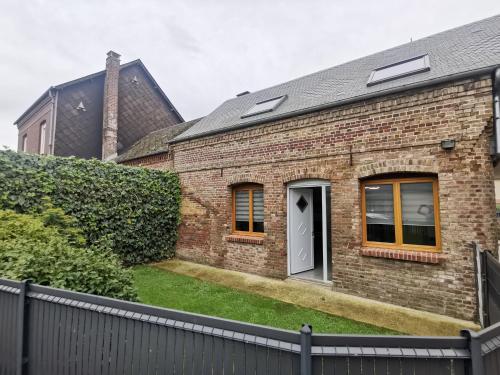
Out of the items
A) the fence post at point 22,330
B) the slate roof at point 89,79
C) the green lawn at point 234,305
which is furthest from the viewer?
the slate roof at point 89,79

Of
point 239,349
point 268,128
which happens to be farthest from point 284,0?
point 239,349

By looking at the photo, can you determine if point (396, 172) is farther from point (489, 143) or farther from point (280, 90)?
point (280, 90)

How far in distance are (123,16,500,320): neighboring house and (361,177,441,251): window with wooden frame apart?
0.06 ft

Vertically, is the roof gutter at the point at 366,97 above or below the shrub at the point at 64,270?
above

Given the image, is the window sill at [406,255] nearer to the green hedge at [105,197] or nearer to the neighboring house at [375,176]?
the neighboring house at [375,176]

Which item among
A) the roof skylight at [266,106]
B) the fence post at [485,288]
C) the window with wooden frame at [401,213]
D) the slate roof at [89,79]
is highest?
the slate roof at [89,79]

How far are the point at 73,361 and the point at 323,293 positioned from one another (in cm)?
465

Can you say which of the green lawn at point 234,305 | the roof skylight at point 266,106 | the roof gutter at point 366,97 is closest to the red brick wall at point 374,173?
the roof gutter at point 366,97

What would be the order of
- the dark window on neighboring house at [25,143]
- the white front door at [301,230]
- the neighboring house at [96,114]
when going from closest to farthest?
the white front door at [301,230] < the neighboring house at [96,114] < the dark window on neighboring house at [25,143]

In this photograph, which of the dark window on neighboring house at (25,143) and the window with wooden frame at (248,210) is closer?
the window with wooden frame at (248,210)

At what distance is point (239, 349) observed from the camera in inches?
65.7

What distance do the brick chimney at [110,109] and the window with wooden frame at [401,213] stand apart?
43.7 ft

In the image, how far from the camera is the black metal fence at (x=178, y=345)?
1496mm

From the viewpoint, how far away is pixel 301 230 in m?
6.98
